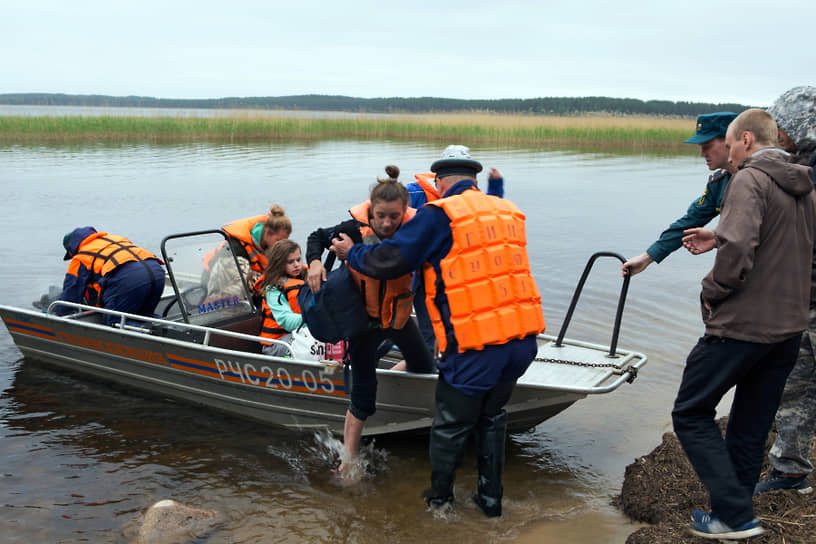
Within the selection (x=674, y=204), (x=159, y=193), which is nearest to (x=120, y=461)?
Answer: (x=159, y=193)

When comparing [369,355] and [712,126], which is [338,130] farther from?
[712,126]

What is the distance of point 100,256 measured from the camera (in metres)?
6.11

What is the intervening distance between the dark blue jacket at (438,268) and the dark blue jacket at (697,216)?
1154mm

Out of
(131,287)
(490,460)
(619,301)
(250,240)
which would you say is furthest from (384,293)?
(131,287)

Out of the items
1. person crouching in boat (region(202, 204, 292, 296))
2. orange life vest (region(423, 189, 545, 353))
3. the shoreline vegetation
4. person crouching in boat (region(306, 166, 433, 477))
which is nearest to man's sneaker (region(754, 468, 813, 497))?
orange life vest (region(423, 189, 545, 353))

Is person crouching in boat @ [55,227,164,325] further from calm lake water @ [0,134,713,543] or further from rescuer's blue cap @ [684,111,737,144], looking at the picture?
rescuer's blue cap @ [684,111,737,144]

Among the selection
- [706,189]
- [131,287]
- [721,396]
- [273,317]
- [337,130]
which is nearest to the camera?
[721,396]

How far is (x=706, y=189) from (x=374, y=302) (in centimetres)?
204

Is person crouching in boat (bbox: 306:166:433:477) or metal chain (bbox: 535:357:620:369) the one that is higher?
person crouching in boat (bbox: 306:166:433:477)

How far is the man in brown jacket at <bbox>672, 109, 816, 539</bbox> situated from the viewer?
3010 millimetres

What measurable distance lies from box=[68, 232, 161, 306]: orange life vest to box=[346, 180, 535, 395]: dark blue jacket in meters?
3.28

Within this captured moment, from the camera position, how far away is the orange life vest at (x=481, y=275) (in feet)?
11.3

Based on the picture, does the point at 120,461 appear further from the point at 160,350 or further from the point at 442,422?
the point at 442,422

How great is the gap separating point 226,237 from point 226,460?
6.40 feet
